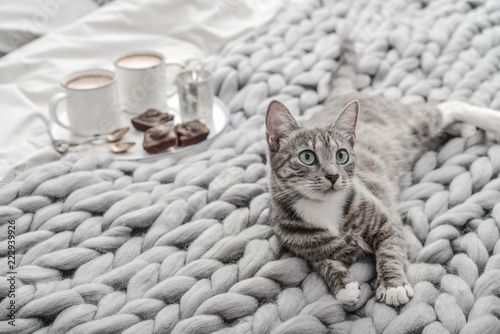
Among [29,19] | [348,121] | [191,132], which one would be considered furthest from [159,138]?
[29,19]

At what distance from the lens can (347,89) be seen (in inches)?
47.0

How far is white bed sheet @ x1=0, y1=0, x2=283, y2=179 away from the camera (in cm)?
108

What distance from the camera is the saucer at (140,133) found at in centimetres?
104

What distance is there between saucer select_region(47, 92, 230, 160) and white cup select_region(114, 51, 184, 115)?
35 mm

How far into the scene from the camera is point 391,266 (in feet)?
2.47

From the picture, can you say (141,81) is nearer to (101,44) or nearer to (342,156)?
(101,44)

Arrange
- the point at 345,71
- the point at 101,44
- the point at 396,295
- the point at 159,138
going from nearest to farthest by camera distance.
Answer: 1. the point at 396,295
2. the point at 159,138
3. the point at 345,71
4. the point at 101,44

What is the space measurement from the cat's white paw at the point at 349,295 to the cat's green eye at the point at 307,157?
21cm

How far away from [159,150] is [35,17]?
0.64 metres

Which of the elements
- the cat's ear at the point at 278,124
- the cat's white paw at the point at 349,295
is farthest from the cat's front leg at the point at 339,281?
the cat's ear at the point at 278,124

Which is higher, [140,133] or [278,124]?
[278,124]

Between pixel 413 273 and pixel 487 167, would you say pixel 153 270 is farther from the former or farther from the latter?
pixel 487 167

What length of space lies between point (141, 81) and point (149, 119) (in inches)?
3.7

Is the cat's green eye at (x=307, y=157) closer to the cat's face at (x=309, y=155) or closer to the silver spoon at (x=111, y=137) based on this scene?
the cat's face at (x=309, y=155)
